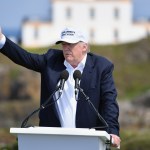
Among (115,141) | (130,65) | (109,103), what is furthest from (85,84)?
(130,65)

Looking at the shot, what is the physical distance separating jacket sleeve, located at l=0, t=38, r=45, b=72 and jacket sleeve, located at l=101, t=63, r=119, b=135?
563 millimetres

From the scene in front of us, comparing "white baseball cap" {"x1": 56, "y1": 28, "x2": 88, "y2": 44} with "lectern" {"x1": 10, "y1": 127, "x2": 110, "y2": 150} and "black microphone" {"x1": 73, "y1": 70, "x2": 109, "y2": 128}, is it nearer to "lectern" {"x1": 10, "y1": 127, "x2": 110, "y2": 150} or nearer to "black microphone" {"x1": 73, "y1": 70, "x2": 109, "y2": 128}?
"black microphone" {"x1": 73, "y1": 70, "x2": 109, "y2": 128}

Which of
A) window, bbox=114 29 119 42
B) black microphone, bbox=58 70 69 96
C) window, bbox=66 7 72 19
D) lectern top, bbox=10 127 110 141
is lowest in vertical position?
lectern top, bbox=10 127 110 141

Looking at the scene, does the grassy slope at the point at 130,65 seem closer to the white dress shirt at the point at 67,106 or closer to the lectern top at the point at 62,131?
the white dress shirt at the point at 67,106

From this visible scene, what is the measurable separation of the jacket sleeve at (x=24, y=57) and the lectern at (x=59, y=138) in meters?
1.33

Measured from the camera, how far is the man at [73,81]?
8133 mm

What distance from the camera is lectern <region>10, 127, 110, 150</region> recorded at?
7086 mm

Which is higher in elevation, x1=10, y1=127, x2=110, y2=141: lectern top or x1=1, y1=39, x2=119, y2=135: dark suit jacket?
x1=1, y1=39, x2=119, y2=135: dark suit jacket

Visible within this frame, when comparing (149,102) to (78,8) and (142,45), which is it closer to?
(142,45)

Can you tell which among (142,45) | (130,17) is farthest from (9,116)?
(130,17)

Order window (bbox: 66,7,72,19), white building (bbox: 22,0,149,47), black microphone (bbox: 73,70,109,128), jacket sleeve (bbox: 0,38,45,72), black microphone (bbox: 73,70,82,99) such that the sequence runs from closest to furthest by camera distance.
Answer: black microphone (bbox: 73,70,109,128) → black microphone (bbox: 73,70,82,99) → jacket sleeve (bbox: 0,38,45,72) → white building (bbox: 22,0,149,47) → window (bbox: 66,7,72,19)

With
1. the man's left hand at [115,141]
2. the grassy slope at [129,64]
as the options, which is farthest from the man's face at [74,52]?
the grassy slope at [129,64]

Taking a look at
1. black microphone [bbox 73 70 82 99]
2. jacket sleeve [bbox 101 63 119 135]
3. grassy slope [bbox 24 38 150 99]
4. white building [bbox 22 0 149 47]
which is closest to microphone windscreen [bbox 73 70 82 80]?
black microphone [bbox 73 70 82 99]

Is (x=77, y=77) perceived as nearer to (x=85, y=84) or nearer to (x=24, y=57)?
(x=85, y=84)
